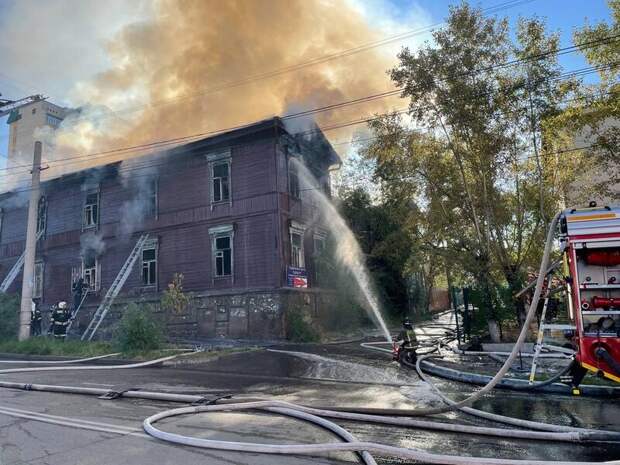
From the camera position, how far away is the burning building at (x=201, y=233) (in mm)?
20031

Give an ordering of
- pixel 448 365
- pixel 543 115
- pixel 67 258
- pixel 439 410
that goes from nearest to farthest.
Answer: pixel 439 410, pixel 448 365, pixel 543 115, pixel 67 258

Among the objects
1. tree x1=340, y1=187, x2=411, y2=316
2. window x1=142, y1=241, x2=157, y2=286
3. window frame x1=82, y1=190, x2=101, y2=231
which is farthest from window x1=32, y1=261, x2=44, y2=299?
tree x1=340, y1=187, x2=411, y2=316

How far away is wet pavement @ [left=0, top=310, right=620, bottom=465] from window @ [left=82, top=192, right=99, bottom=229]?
15.0m

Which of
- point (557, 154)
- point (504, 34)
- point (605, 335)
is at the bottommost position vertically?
point (605, 335)

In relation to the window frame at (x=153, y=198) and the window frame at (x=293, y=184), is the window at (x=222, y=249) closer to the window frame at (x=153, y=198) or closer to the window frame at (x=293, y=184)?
the window frame at (x=293, y=184)

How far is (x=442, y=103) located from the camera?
15430 mm

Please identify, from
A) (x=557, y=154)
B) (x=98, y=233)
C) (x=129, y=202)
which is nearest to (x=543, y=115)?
(x=557, y=154)

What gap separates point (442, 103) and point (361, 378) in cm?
1013

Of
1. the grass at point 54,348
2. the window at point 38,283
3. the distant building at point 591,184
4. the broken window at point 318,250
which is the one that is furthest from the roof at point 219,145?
the distant building at point 591,184

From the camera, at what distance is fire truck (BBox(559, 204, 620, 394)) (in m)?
6.57

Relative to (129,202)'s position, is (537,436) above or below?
below

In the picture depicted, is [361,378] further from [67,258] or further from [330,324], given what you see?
[67,258]

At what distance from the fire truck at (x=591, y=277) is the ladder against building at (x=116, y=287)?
→ 20.6 meters

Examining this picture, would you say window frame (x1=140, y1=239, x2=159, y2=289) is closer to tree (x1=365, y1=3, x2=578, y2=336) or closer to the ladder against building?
the ladder against building
